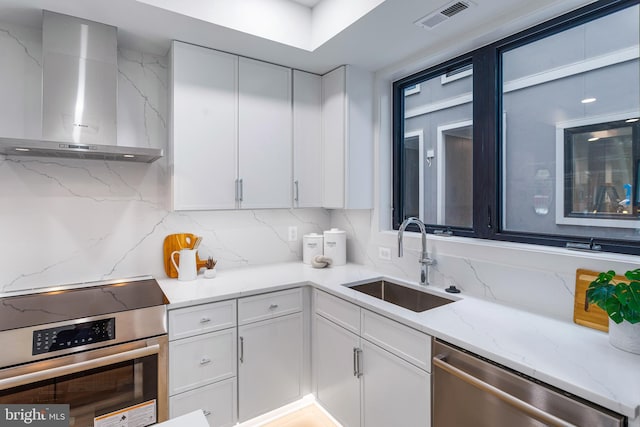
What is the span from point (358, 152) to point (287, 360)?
1.50 m

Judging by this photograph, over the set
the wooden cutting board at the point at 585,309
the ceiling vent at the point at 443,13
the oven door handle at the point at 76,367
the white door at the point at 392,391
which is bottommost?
the white door at the point at 392,391

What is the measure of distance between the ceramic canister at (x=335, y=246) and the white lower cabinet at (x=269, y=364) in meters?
0.58

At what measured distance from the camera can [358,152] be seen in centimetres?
246

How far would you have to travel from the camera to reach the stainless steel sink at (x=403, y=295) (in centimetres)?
199

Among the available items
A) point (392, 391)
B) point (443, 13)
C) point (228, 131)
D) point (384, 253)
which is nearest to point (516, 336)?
point (392, 391)

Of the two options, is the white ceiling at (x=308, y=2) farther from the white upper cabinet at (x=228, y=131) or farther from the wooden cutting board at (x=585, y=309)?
the wooden cutting board at (x=585, y=309)

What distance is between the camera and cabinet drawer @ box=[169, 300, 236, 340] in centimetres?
174

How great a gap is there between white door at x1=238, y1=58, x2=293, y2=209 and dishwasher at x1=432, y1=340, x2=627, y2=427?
57.6 inches

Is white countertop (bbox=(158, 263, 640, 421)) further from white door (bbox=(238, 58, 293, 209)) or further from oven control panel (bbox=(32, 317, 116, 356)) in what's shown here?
white door (bbox=(238, 58, 293, 209))

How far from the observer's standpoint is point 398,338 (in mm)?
1571

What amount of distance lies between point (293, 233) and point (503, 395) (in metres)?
1.92

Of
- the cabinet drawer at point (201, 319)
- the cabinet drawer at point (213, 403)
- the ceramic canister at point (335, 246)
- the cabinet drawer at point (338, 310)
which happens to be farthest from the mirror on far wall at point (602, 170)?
the cabinet drawer at point (213, 403)

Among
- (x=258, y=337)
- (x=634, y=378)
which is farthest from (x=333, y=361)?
(x=634, y=378)

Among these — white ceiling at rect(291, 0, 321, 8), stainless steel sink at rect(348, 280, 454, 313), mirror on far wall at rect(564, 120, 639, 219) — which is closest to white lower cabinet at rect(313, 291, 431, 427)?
stainless steel sink at rect(348, 280, 454, 313)
